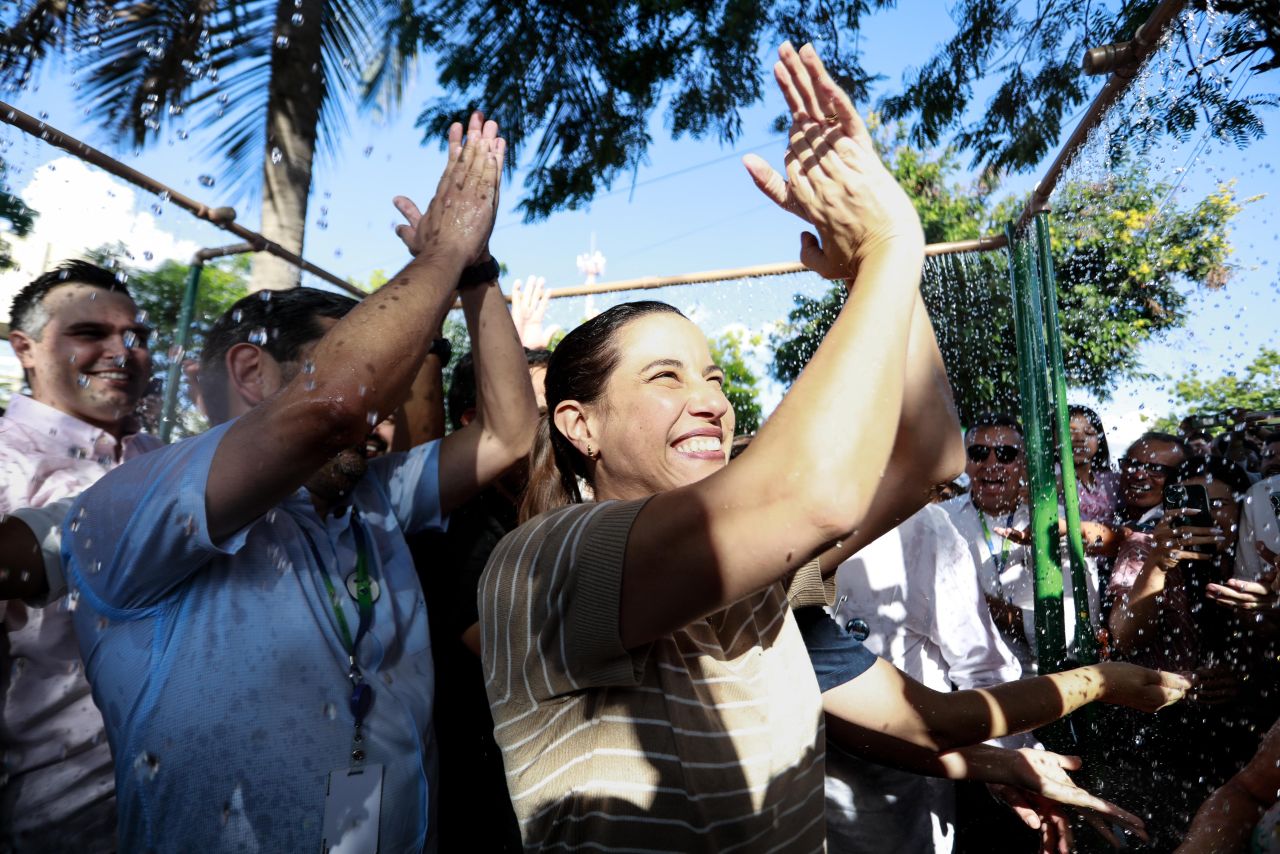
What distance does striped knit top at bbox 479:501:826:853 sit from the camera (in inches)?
42.3

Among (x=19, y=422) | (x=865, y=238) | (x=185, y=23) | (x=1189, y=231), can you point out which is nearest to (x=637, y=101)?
(x=185, y=23)

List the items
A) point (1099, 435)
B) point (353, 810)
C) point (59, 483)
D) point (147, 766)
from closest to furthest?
point (147, 766) → point (353, 810) → point (59, 483) → point (1099, 435)

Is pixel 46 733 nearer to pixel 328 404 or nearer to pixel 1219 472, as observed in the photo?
pixel 328 404

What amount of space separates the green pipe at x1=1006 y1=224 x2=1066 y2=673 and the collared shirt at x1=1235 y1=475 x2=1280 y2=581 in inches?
34.7

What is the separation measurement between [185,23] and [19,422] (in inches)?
161

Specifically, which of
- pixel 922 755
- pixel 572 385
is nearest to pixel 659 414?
pixel 572 385

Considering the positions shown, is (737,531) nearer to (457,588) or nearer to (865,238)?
(865,238)

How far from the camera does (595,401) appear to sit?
1.52 m

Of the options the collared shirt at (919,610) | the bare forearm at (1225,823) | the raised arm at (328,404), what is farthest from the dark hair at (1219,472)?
the raised arm at (328,404)

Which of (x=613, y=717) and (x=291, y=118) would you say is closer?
(x=613, y=717)

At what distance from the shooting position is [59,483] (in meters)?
2.01

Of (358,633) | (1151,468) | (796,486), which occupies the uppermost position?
(796,486)

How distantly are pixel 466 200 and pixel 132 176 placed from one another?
1.72 metres

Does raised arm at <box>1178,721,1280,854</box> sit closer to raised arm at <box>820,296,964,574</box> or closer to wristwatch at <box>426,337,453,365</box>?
raised arm at <box>820,296,964,574</box>
